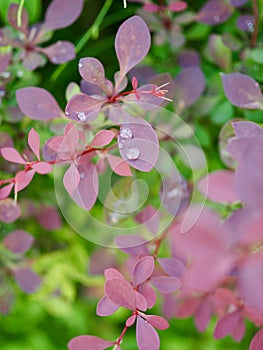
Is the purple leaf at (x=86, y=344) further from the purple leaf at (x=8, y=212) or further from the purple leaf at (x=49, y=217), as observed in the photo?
the purple leaf at (x=49, y=217)

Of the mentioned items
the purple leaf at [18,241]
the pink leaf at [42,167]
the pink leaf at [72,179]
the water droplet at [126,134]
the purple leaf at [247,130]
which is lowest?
the purple leaf at [18,241]

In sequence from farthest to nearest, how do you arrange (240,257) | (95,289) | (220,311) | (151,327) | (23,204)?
(95,289) → (23,204) → (220,311) → (151,327) → (240,257)

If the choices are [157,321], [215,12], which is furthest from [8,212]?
[215,12]

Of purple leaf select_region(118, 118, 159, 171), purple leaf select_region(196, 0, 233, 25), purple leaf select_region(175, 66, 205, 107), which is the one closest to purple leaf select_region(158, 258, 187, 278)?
purple leaf select_region(118, 118, 159, 171)

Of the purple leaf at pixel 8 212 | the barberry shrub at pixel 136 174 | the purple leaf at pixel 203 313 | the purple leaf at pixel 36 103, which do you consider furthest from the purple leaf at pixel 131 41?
the purple leaf at pixel 203 313

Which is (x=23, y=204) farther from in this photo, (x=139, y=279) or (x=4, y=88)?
(x=139, y=279)

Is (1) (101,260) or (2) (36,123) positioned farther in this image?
(1) (101,260)

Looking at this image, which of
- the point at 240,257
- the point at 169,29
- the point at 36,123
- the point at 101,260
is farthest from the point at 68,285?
the point at 240,257
